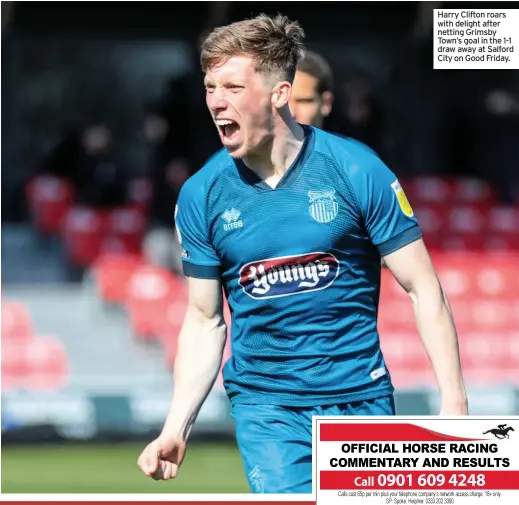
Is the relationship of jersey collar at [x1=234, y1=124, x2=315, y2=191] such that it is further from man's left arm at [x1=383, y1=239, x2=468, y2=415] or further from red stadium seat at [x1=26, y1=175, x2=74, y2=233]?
red stadium seat at [x1=26, y1=175, x2=74, y2=233]

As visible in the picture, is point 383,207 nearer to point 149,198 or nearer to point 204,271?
point 204,271

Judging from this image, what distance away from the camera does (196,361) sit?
12.5 ft

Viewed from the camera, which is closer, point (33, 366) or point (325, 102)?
point (325, 102)

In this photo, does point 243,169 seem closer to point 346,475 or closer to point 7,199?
point 346,475

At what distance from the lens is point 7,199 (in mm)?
13141

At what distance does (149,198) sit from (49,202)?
1.02 metres

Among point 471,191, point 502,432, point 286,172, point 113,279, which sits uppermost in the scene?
point 286,172

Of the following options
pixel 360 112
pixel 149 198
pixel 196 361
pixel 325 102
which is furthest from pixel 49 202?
pixel 196 361

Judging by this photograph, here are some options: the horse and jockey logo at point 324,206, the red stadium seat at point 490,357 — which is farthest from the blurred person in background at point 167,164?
the horse and jockey logo at point 324,206

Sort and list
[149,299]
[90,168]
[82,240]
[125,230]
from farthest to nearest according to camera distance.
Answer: [90,168] → [125,230] → [82,240] → [149,299]

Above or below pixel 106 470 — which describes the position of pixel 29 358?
above

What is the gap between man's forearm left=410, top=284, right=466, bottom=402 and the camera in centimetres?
349

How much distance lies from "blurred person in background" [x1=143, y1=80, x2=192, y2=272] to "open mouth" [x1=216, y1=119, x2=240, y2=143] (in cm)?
822
